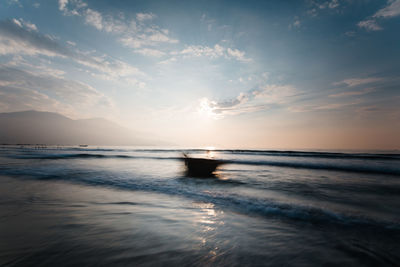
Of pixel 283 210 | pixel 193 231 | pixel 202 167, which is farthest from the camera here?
pixel 202 167

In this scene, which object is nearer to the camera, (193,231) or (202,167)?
(193,231)

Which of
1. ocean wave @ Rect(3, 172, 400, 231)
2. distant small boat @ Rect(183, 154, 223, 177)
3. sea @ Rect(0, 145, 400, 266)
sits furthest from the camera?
distant small boat @ Rect(183, 154, 223, 177)

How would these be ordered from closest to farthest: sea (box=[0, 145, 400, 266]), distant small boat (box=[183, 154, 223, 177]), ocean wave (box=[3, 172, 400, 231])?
sea (box=[0, 145, 400, 266]) < ocean wave (box=[3, 172, 400, 231]) < distant small boat (box=[183, 154, 223, 177])

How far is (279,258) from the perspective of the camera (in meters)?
2.89

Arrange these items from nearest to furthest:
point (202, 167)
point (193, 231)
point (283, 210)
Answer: point (193, 231)
point (283, 210)
point (202, 167)

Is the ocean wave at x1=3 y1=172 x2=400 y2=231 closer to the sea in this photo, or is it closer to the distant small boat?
the sea

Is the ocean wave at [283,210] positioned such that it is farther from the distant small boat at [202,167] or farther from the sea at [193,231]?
the distant small boat at [202,167]

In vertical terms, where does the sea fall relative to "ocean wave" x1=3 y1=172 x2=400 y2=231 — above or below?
above

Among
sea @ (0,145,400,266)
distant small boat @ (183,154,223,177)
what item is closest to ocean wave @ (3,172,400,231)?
sea @ (0,145,400,266)

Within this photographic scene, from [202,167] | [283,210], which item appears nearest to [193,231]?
[283,210]

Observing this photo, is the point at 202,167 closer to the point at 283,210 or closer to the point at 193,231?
the point at 283,210

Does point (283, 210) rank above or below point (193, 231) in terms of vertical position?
below

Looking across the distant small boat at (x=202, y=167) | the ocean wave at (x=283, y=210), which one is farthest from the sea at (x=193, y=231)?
the distant small boat at (x=202, y=167)

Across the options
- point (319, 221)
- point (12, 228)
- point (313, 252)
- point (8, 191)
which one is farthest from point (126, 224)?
point (8, 191)
